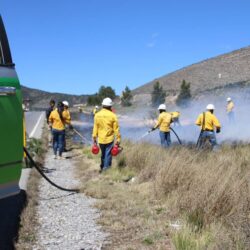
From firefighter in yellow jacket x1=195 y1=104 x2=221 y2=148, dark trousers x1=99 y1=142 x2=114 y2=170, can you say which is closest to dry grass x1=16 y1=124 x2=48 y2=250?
dark trousers x1=99 y1=142 x2=114 y2=170

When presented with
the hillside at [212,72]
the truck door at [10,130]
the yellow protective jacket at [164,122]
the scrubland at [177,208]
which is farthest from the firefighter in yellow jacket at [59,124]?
the hillside at [212,72]

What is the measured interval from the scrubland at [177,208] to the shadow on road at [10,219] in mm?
1130

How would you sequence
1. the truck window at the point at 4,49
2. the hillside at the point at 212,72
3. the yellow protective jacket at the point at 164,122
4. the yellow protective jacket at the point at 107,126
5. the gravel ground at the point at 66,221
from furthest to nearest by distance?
1. the hillside at the point at 212,72
2. the yellow protective jacket at the point at 164,122
3. the yellow protective jacket at the point at 107,126
4. the gravel ground at the point at 66,221
5. the truck window at the point at 4,49

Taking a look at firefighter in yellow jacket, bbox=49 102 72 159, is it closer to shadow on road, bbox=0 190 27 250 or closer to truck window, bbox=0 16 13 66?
shadow on road, bbox=0 190 27 250

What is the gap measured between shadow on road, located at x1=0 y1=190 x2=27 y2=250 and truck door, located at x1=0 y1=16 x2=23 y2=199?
4.84 ft

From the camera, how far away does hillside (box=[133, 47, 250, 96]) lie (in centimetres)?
8881

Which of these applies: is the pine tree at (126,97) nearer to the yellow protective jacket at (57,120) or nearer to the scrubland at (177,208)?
the yellow protective jacket at (57,120)

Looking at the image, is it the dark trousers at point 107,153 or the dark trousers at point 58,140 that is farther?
the dark trousers at point 58,140

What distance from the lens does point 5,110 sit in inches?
181

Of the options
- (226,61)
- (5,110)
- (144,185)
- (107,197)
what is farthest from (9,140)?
(226,61)

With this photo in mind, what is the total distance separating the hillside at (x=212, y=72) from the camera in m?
88.8

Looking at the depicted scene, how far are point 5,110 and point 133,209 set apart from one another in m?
3.69

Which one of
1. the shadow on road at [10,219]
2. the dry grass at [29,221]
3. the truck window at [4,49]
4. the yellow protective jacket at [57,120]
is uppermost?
the truck window at [4,49]

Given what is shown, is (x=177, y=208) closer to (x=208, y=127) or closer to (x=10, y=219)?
(x=10, y=219)
